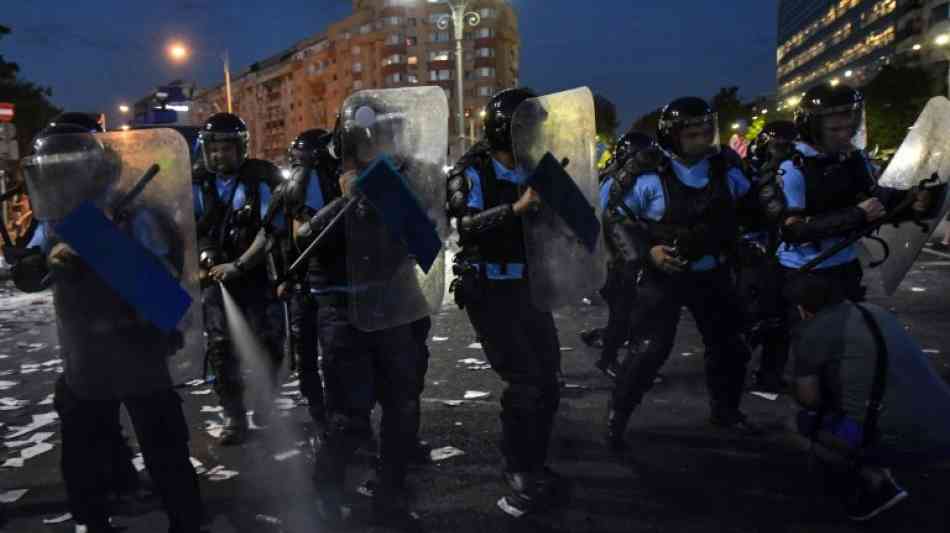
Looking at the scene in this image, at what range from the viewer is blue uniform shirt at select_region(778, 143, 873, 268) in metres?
3.98

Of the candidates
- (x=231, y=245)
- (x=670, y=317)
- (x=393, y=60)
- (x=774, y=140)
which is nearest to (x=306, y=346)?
(x=231, y=245)

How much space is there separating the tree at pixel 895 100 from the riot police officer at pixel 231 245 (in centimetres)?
3546

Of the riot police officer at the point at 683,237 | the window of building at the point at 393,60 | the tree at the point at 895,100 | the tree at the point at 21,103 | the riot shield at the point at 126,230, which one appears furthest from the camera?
the window of building at the point at 393,60

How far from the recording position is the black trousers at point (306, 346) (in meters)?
4.44

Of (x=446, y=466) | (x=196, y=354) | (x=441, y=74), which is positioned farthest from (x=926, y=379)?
(x=441, y=74)

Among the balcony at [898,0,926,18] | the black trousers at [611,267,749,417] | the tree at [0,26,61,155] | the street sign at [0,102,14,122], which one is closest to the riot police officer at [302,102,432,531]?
the black trousers at [611,267,749,417]

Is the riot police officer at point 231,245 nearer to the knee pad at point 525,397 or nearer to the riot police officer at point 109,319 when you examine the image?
the riot police officer at point 109,319

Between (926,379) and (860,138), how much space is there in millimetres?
1895

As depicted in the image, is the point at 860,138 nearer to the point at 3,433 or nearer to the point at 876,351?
the point at 876,351

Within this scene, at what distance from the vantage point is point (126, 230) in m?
2.81

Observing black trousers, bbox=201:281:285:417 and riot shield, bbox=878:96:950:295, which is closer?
riot shield, bbox=878:96:950:295

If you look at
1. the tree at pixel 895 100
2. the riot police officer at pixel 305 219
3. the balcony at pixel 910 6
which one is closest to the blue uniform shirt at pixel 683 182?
the riot police officer at pixel 305 219

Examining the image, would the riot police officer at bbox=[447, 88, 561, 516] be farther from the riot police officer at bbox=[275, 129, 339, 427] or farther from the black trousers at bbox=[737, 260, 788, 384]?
the black trousers at bbox=[737, 260, 788, 384]

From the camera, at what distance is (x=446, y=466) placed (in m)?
4.15
